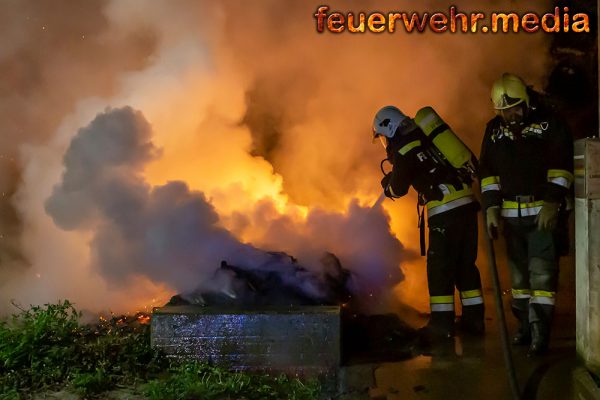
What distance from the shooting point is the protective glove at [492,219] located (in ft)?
16.9

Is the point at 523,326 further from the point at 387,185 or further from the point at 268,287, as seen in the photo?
the point at 268,287

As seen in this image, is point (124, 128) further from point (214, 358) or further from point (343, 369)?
point (343, 369)

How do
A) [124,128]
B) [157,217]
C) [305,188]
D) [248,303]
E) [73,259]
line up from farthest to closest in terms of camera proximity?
[305,188] → [73,259] → [124,128] → [157,217] → [248,303]

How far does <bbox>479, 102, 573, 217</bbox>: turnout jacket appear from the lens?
15.7ft

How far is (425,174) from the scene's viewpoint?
17.9 feet

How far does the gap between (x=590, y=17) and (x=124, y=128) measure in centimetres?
601

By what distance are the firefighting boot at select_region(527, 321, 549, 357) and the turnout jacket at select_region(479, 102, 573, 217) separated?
2.96 ft

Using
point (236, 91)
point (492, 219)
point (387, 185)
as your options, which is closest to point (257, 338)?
point (387, 185)

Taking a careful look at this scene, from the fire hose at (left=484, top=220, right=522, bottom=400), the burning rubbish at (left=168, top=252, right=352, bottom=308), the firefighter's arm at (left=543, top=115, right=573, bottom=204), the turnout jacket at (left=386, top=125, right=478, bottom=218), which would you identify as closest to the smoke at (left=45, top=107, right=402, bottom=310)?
the burning rubbish at (left=168, top=252, right=352, bottom=308)

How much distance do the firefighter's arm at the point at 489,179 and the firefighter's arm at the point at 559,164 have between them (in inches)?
17.7

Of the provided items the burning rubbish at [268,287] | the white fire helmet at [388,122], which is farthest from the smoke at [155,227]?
the white fire helmet at [388,122]

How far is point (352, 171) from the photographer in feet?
27.0

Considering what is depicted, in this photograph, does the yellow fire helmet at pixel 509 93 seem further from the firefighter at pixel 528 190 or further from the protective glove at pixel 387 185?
the protective glove at pixel 387 185

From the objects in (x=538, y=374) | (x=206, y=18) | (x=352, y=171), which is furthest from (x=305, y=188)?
(x=538, y=374)
